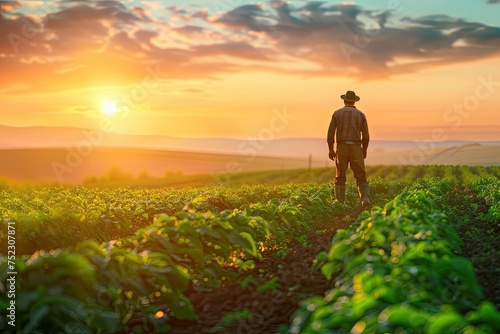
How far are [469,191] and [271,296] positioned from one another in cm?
1461

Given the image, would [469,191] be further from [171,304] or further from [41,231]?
[171,304]

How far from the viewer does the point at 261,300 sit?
5.84 m

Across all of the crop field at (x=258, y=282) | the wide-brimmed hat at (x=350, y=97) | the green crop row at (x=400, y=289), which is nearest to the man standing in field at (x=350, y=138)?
the wide-brimmed hat at (x=350, y=97)

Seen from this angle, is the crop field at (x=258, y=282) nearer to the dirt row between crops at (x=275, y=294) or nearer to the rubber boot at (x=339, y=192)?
the dirt row between crops at (x=275, y=294)

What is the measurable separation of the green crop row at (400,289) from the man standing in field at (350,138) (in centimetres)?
811

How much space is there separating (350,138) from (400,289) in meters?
10.5

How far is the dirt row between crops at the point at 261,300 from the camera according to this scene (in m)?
5.36

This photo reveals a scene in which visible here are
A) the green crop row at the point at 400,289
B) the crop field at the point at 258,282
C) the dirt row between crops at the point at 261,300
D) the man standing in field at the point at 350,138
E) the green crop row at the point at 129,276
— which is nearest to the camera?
the green crop row at the point at 400,289

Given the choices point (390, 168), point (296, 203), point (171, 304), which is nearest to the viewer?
point (171, 304)

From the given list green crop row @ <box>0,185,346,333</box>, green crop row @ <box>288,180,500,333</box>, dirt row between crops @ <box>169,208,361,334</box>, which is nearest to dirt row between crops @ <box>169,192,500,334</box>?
dirt row between crops @ <box>169,208,361,334</box>

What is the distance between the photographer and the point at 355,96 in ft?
47.9

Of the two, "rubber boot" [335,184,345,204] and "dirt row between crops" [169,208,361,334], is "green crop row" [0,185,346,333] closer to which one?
"dirt row between crops" [169,208,361,334]

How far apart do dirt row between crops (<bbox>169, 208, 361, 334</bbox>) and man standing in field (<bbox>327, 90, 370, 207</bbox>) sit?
764cm

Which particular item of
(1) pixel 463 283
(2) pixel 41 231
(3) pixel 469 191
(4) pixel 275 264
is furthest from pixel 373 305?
(3) pixel 469 191
